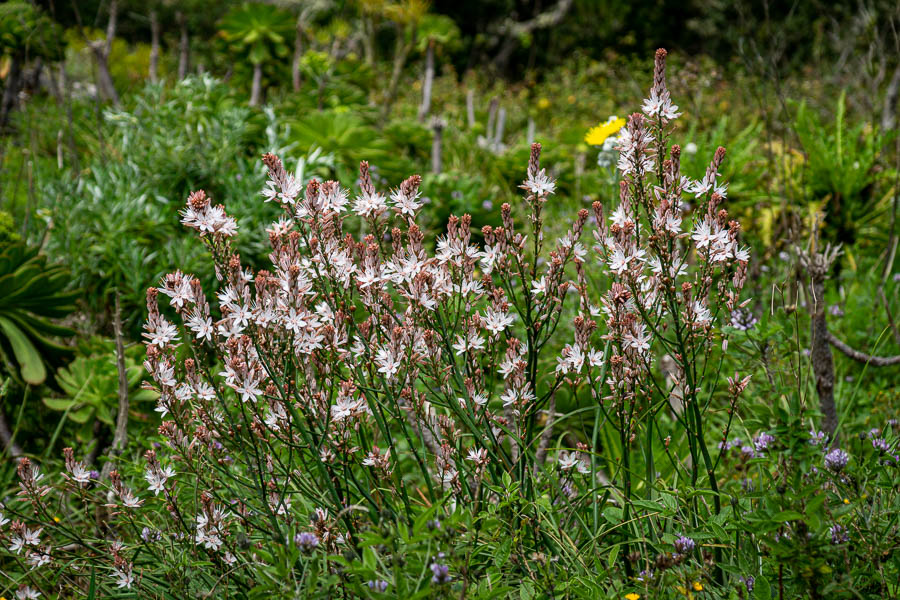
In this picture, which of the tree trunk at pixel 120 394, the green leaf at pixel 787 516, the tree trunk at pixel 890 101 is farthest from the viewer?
the tree trunk at pixel 890 101

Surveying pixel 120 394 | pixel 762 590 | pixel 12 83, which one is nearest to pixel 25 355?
pixel 120 394

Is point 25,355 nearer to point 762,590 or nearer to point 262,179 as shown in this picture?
point 262,179

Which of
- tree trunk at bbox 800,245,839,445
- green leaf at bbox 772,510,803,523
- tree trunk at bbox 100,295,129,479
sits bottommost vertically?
tree trunk at bbox 100,295,129,479

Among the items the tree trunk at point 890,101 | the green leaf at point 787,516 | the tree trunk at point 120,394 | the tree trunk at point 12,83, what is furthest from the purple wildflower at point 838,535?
the tree trunk at point 12,83

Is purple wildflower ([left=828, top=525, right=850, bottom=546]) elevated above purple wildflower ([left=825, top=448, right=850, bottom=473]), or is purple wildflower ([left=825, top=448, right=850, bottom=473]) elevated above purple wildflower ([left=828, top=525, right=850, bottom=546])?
purple wildflower ([left=825, top=448, right=850, bottom=473])

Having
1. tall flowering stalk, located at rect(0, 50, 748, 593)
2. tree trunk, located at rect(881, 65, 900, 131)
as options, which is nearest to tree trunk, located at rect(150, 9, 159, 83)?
tall flowering stalk, located at rect(0, 50, 748, 593)

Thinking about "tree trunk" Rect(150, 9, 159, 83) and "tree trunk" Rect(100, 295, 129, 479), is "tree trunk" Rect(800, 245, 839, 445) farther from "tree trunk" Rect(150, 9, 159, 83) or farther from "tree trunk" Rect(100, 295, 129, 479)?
"tree trunk" Rect(150, 9, 159, 83)

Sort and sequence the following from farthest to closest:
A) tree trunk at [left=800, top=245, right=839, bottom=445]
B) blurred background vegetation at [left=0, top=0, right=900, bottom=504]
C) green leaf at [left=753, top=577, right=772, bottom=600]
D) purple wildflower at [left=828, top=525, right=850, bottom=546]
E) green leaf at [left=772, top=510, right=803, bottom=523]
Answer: blurred background vegetation at [left=0, top=0, right=900, bottom=504] < tree trunk at [left=800, top=245, right=839, bottom=445] < purple wildflower at [left=828, top=525, right=850, bottom=546] < green leaf at [left=753, top=577, right=772, bottom=600] < green leaf at [left=772, top=510, right=803, bottom=523]

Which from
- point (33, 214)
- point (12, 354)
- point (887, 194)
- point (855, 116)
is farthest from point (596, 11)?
point (12, 354)

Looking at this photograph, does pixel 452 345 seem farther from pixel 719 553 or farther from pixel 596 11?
pixel 596 11

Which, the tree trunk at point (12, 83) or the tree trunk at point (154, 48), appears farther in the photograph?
the tree trunk at point (154, 48)

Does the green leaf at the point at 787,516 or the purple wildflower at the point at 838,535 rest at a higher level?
the green leaf at the point at 787,516

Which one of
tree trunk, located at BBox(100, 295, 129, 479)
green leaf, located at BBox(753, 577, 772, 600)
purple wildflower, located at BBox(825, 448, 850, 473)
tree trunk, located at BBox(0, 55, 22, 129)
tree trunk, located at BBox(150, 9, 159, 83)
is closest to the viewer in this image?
green leaf, located at BBox(753, 577, 772, 600)

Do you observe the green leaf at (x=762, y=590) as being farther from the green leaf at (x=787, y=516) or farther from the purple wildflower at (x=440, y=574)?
the purple wildflower at (x=440, y=574)
